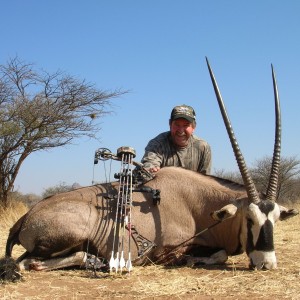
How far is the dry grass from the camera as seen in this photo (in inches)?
130

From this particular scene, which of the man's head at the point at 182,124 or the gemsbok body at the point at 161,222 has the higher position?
the man's head at the point at 182,124

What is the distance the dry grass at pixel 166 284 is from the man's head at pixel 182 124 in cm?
182

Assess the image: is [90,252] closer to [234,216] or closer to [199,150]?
[234,216]

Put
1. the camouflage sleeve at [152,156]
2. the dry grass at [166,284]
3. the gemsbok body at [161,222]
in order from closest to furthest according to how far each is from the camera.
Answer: the dry grass at [166,284] → the gemsbok body at [161,222] → the camouflage sleeve at [152,156]

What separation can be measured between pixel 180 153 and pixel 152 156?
16.3 inches

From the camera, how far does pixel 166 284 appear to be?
11.9 feet

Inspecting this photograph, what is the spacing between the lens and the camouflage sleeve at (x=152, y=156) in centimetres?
554

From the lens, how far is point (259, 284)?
351 centimetres

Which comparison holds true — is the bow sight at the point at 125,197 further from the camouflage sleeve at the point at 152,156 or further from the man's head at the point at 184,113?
the man's head at the point at 184,113

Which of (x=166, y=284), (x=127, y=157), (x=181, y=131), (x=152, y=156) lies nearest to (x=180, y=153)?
(x=181, y=131)

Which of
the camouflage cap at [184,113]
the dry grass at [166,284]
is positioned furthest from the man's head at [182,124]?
the dry grass at [166,284]

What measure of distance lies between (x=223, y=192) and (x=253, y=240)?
799mm

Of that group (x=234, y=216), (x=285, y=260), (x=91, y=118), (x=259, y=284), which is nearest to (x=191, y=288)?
(x=259, y=284)

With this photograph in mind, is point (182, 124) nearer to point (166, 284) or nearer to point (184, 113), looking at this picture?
point (184, 113)
